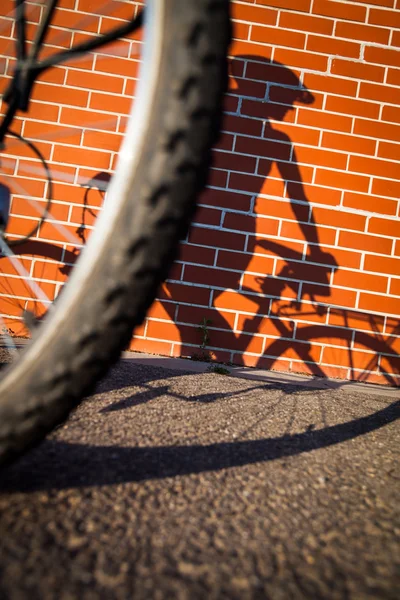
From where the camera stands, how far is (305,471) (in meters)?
0.81

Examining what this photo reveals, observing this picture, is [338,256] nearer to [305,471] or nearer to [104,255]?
[305,471]

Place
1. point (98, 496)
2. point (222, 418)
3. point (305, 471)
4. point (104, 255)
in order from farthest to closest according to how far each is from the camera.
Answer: point (222, 418) → point (305, 471) → point (98, 496) → point (104, 255)

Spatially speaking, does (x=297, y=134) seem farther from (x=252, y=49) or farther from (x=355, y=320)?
(x=355, y=320)

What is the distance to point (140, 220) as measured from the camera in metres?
0.43

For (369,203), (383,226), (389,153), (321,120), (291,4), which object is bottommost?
(383,226)

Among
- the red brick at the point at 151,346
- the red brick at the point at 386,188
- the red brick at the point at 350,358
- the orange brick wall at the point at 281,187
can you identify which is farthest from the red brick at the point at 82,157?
the red brick at the point at 350,358

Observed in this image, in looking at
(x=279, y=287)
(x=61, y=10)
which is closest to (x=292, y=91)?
(x=279, y=287)

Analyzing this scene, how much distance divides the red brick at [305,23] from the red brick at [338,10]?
0.05m

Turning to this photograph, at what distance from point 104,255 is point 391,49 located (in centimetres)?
276

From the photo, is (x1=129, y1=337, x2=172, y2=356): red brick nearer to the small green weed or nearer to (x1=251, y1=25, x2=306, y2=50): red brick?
the small green weed

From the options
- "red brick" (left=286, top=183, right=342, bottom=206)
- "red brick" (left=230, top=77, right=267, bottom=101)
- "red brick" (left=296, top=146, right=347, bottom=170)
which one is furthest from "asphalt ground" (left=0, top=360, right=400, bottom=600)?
"red brick" (left=230, top=77, right=267, bottom=101)

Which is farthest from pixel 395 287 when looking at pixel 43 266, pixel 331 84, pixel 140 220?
pixel 43 266

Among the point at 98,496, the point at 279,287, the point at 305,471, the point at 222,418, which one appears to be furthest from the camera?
the point at 279,287

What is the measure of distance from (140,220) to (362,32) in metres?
2.70
